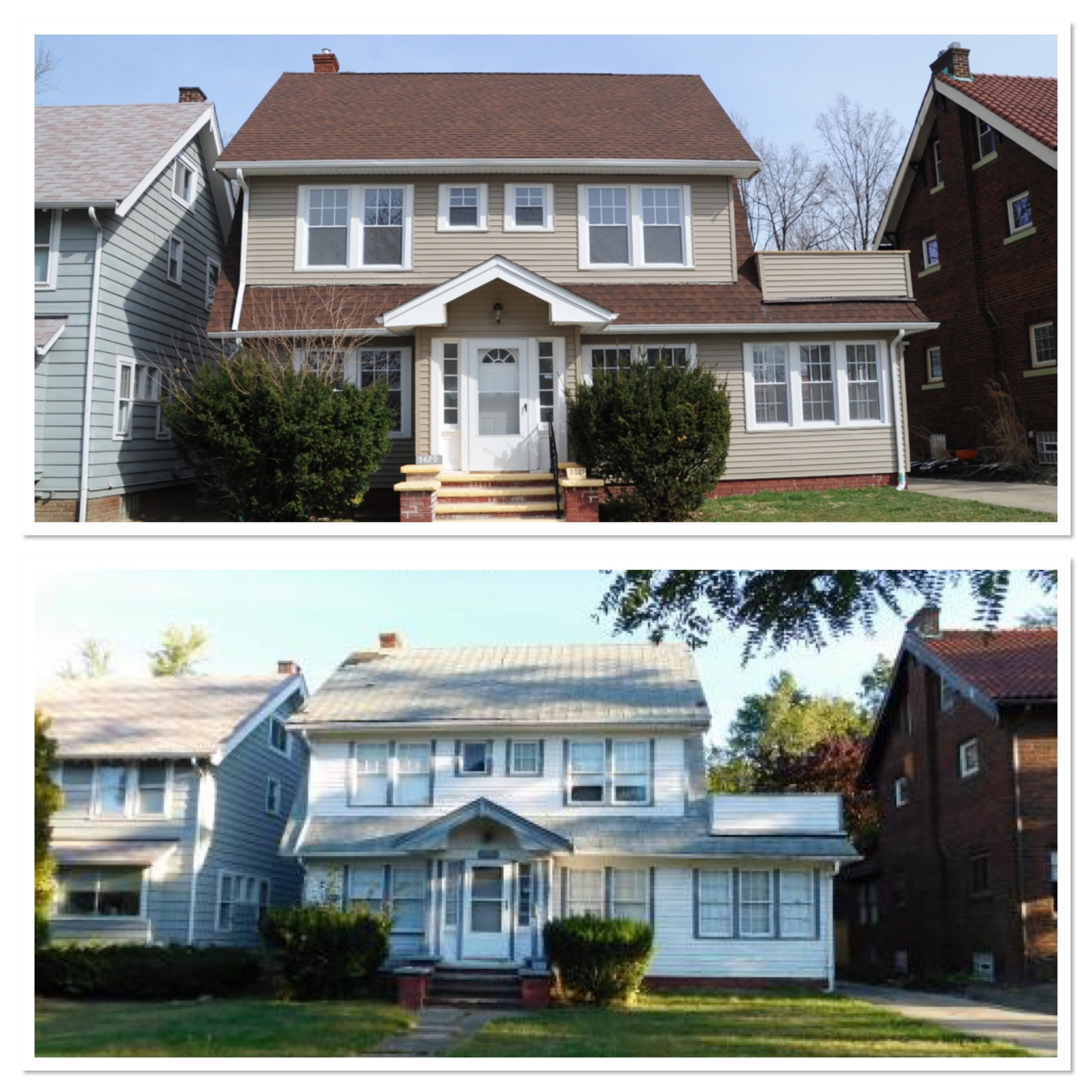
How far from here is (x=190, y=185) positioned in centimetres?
1443

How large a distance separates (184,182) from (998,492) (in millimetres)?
10083

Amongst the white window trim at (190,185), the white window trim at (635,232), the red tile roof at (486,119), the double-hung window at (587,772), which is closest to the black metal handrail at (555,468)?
the white window trim at (635,232)

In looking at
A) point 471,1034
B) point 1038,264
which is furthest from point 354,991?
point 1038,264

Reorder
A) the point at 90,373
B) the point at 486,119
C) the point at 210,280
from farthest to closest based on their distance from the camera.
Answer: the point at 210,280, the point at 486,119, the point at 90,373

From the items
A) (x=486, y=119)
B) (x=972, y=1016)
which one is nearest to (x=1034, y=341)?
(x=486, y=119)

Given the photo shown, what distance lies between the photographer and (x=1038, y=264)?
15602 millimetres

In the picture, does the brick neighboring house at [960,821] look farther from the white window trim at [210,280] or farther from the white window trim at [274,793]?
the white window trim at [210,280]

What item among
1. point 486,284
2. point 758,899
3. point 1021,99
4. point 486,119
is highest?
point 1021,99

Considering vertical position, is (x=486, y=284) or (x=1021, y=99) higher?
(x=1021, y=99)

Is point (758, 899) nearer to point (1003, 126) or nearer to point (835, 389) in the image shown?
point (835, 389)

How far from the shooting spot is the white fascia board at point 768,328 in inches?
497

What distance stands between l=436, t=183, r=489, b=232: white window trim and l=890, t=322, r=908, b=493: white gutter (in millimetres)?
4828

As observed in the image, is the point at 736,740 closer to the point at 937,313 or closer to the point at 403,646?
the point at 403,646
